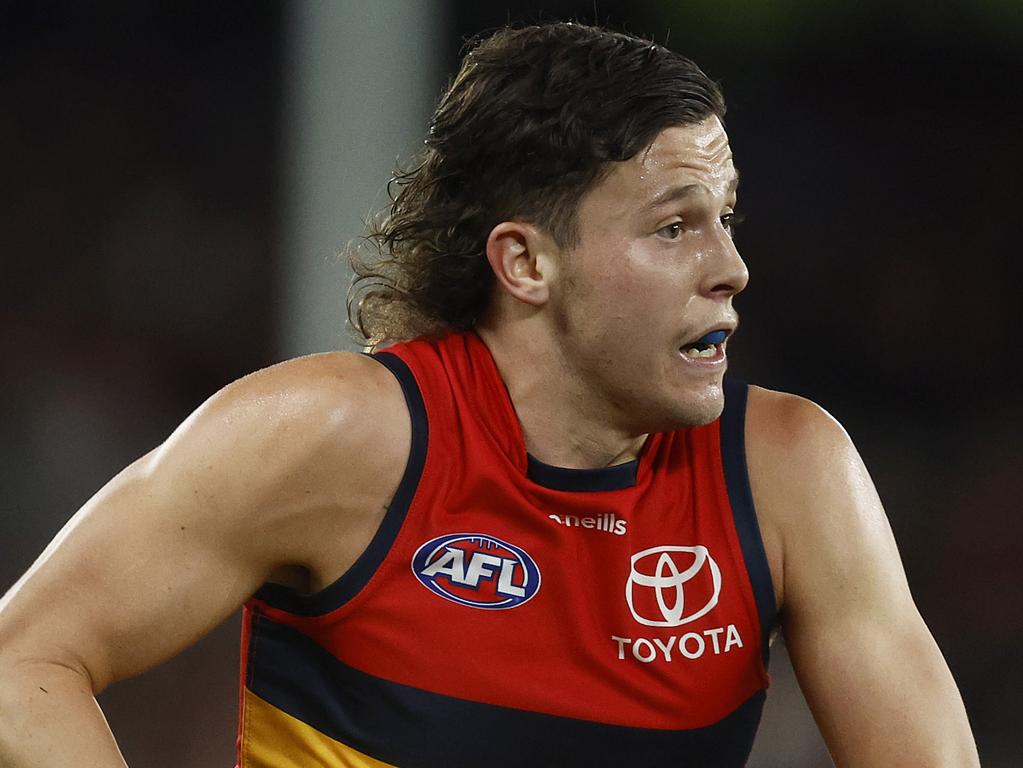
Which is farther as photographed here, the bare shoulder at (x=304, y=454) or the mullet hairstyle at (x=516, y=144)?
the mullet hairstyle at (x=516, y=144)

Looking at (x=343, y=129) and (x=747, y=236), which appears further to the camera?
(x=747, y=236)

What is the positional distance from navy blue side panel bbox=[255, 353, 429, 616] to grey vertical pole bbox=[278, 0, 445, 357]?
2.03 metres

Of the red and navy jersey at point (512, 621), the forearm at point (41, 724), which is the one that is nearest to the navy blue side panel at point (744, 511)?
the red and navy jersey at point (512, 621)

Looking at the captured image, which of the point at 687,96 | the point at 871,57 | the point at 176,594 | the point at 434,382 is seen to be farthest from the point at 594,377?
the point at 871,57

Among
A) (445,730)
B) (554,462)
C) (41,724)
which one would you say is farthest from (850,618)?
(41,724)

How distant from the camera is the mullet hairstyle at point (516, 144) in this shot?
2225mm

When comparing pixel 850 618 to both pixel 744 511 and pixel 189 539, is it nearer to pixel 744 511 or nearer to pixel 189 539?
pixel 744 511

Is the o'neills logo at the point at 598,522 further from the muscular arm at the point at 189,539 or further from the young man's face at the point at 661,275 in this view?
the muscular arm at the point at 189,539

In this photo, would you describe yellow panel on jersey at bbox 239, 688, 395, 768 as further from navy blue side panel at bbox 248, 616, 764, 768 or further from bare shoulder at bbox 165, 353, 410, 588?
bare shoulder at bbox 165, 353, 410, 588

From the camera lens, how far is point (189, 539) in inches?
79.4

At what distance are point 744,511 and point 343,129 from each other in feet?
7.92

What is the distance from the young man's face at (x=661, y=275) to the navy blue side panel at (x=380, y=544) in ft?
0.93

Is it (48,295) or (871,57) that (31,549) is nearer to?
(48,295)

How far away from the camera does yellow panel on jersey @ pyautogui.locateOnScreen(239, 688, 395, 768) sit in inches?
85.4
